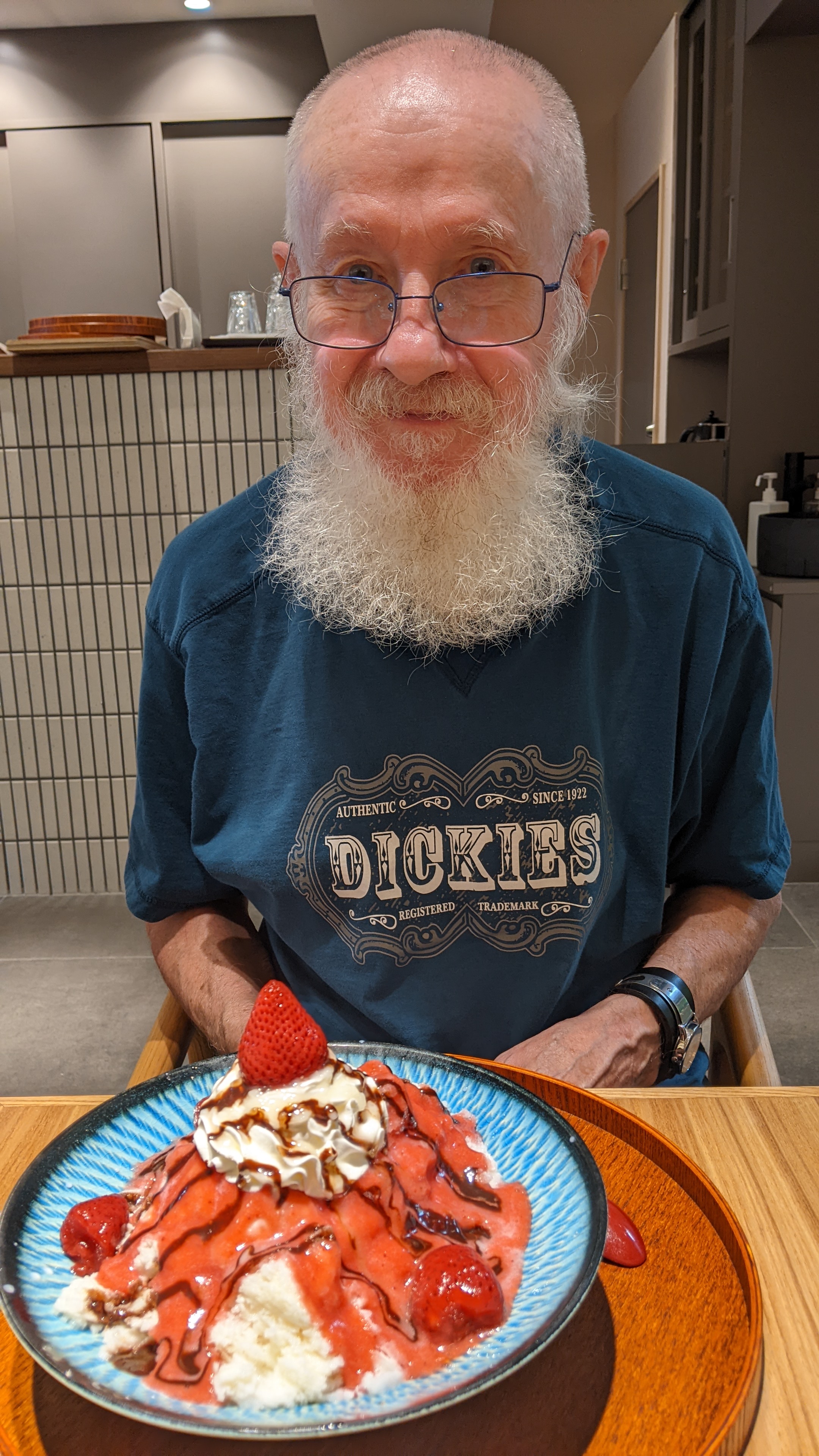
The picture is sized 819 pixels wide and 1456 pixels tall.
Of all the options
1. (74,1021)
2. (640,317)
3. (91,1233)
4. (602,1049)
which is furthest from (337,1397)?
(640,317)

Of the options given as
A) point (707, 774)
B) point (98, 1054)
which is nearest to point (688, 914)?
point (707, 774)

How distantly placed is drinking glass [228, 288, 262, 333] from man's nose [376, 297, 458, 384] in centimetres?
230

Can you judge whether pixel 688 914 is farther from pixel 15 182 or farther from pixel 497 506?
pixel 15 182

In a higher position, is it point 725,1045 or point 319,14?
point 319,14

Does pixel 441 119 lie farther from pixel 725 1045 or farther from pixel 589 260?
pixel 725 1045

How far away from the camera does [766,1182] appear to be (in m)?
0.73

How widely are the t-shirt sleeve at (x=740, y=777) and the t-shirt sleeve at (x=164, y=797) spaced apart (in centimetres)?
57

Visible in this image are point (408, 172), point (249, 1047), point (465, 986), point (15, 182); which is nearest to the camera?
point (249, 1047)

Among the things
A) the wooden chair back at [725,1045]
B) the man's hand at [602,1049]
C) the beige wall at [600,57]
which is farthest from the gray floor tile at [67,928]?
the beige wall at [600,57]

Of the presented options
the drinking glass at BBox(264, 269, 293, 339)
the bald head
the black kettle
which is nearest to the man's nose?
the bald head

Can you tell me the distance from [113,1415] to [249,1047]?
197 mm

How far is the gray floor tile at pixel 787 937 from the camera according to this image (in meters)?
3.00

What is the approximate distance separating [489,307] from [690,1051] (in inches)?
32.0

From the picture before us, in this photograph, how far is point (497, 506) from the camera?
1.18m
